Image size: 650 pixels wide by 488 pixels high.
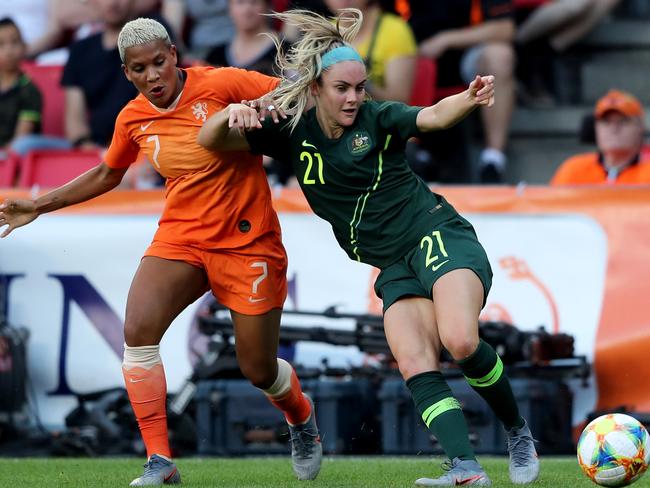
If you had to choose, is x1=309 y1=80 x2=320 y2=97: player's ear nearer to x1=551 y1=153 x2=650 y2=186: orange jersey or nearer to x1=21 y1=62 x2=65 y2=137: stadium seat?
x1=551 y1=153 x2=650 y2=186: orange jersey

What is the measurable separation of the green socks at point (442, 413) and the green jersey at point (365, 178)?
0.60 m

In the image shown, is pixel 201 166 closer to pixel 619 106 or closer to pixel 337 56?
pixel 337 56

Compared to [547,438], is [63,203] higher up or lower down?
higher up

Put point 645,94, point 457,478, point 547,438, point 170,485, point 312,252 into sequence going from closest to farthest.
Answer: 1. point 457,478
2. point 170,485
3. point 547,438
4. point 312,252
5. point 645,94

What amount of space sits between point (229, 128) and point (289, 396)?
147cm

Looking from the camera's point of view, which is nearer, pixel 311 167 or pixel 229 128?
pixel 229 128

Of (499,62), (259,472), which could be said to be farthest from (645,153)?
(259,472)

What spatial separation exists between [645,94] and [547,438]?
16.2 feet

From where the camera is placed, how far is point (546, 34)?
12.0 meters

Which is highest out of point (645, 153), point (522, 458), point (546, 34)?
point (546, 34)

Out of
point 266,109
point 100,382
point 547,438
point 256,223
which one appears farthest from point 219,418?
point 266,109

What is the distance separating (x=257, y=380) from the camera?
21.8 ft

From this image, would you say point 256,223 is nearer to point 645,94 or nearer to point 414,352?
point 414,352

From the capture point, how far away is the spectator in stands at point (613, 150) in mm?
9828
